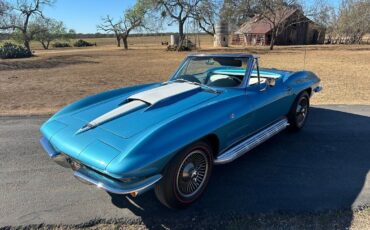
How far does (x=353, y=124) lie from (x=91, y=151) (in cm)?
474

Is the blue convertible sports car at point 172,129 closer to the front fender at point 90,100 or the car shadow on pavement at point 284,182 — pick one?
the front fender at point 90,100

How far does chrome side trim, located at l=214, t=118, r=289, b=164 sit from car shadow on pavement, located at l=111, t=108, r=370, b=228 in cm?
35

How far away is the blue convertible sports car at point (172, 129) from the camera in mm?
2432

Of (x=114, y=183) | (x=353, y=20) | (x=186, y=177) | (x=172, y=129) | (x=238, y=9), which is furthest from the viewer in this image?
(x=353, y=20)

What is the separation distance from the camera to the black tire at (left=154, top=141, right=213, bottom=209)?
2631 millimetres

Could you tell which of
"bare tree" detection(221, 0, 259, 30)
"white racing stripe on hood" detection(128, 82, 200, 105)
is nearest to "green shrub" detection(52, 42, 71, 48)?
"bare tree" detection(221, 0, 259, 30)

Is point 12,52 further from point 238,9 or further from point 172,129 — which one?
point 172,129

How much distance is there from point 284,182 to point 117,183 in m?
1.97

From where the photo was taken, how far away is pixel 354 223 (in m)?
2.67

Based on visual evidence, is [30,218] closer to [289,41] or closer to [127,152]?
[127,152]

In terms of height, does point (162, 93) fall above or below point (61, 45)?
above

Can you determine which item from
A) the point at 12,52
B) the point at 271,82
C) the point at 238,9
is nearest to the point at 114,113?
the point at 271,82

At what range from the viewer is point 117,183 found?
7.88ft

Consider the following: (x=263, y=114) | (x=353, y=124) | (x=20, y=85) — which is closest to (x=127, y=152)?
(x=263, y=114)
